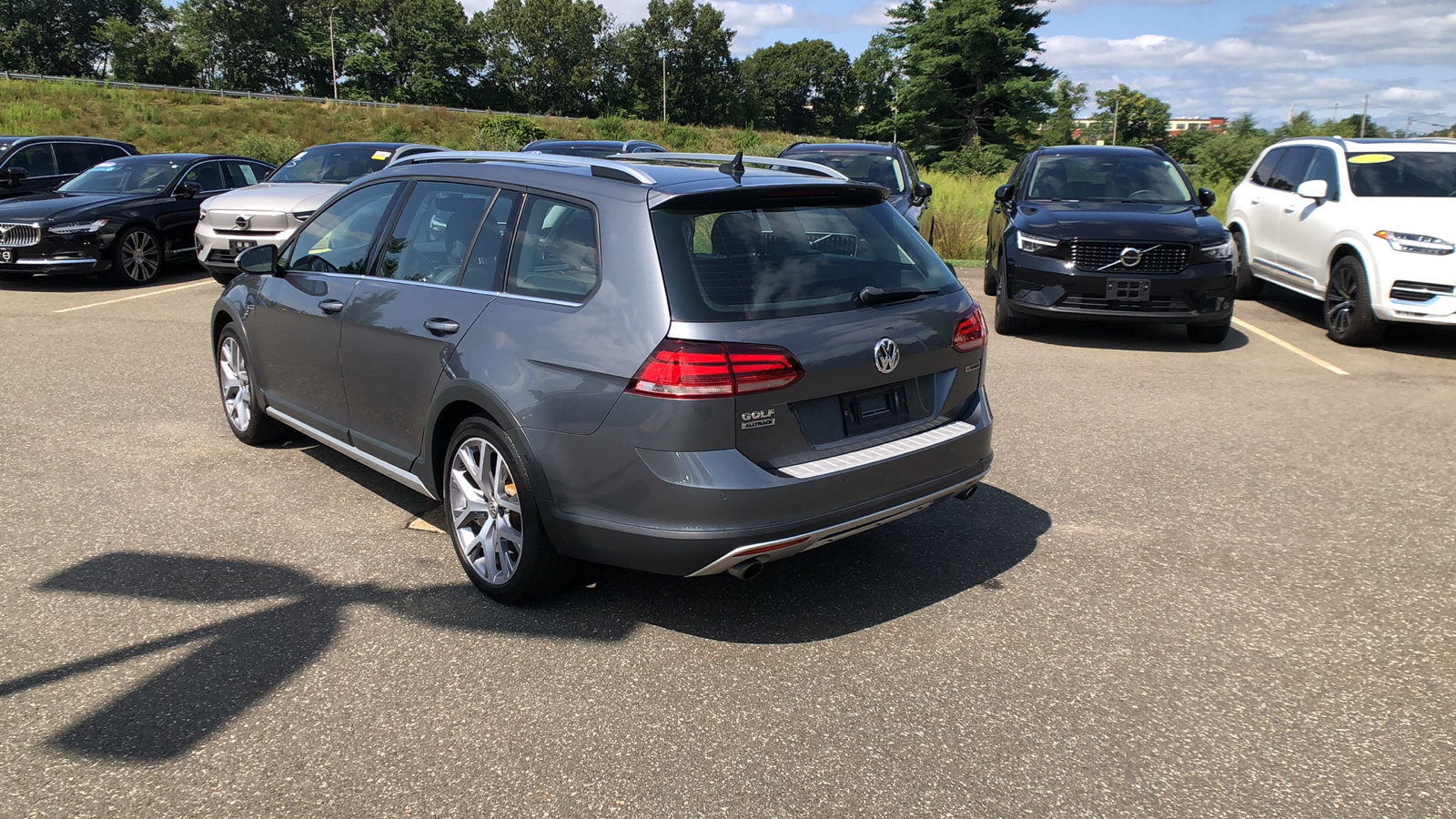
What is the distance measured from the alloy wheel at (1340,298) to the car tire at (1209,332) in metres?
1.11

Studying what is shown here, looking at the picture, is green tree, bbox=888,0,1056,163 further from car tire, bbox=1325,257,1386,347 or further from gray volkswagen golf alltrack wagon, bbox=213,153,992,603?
gray volkswagen golf alltrack wagon, bbox=213,153,992,603

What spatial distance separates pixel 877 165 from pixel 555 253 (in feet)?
33.1

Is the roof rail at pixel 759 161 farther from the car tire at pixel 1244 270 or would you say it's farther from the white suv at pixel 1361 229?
the car tire at pixel 1244 270

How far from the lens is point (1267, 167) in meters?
12.5

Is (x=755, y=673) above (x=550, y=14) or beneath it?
beneath

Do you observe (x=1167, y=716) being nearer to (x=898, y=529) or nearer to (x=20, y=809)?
(x=898, y=529)

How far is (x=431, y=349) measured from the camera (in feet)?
13.7

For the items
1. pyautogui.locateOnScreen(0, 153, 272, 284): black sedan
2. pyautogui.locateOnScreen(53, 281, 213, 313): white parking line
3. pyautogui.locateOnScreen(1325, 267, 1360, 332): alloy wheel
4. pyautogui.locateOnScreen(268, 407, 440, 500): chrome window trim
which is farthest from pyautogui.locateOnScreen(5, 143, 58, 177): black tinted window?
pyautogui.locateOnScreen(1325, 267, 1360, 332): alloy wheel

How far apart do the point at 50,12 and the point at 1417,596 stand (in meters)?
127

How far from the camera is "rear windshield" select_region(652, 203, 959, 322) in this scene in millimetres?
3506

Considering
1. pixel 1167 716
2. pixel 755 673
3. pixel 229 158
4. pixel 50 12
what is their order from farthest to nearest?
pixel 50 12, pixel 229 158, pixel 755 673, pixel 1167 716

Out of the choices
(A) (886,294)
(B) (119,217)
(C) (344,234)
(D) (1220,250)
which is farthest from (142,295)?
(D) (1220,250)

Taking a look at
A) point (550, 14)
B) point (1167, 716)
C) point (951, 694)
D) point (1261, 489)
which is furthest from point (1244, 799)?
point (550, 14)

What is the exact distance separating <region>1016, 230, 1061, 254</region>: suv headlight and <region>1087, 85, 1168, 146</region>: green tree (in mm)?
83484
